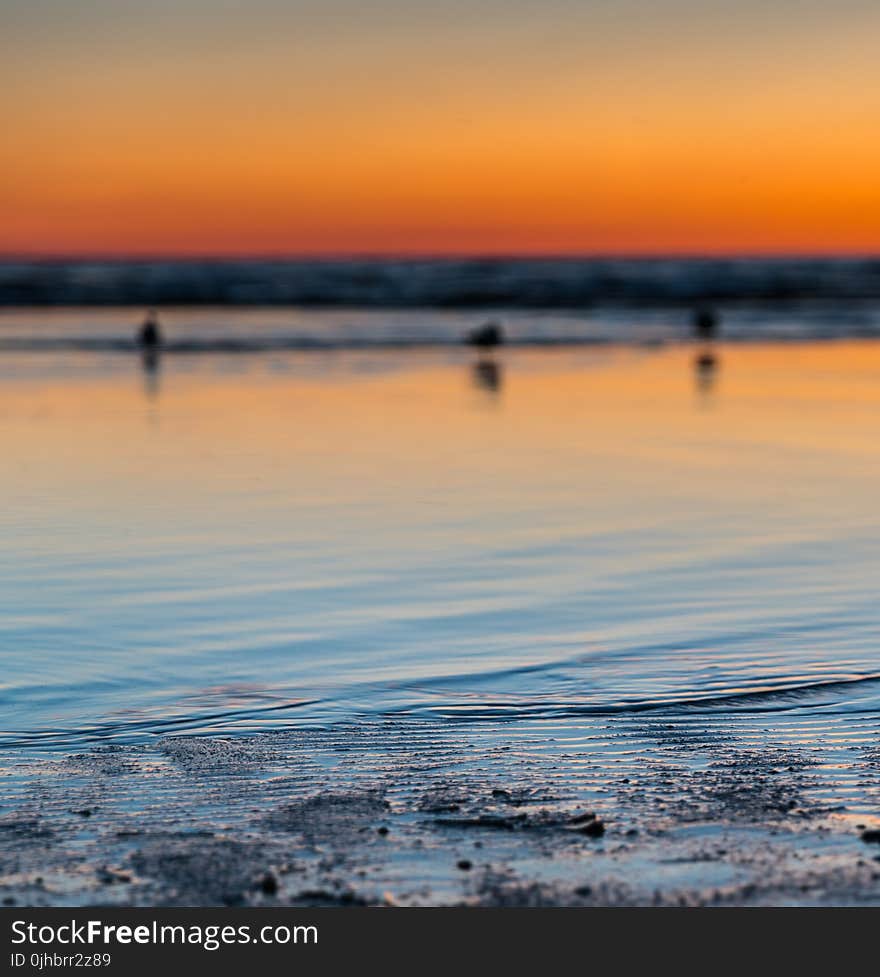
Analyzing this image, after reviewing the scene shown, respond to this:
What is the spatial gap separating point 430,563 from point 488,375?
48.9ft

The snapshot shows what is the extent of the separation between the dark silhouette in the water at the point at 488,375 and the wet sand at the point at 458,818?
15.6 m

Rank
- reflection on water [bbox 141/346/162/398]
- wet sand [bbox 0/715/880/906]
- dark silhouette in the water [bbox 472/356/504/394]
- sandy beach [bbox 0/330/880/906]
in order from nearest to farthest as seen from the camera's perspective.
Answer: wet sand [bbox 0/715/880/906] < sandy beach [bbox 0/330/880/906] < reflection on water [bbox 141/346/162/398] < dark silhouette in the water [bbox 472/356/504/394]

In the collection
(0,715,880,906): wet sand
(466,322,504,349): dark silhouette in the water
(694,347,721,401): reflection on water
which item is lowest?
(0,715,880,906): wet sand

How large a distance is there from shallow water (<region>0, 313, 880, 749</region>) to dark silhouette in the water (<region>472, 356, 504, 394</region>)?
2568 millimetres

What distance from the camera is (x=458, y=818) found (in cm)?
474

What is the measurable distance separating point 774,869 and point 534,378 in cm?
1933

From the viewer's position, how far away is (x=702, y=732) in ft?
19.0

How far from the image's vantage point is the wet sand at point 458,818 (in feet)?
13.7

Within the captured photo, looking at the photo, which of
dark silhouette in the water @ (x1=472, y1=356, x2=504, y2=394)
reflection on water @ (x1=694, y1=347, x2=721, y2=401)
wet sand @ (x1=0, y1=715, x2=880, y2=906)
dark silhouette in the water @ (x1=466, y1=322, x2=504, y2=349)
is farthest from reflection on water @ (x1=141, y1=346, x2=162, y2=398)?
wet sand @ (x1=0, y1=715, x2=880, y2=906)

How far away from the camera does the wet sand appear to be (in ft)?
13.7

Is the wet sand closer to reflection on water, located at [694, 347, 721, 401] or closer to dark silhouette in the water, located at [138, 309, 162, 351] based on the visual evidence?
reflection on water, located at [694, 347, 721, 401]

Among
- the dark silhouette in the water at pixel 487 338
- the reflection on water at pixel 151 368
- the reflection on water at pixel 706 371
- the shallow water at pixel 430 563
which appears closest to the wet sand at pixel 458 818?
the shallow water at pixel 430 563

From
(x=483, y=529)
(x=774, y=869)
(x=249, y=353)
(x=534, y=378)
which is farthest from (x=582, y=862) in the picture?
(x=249, y=353)
